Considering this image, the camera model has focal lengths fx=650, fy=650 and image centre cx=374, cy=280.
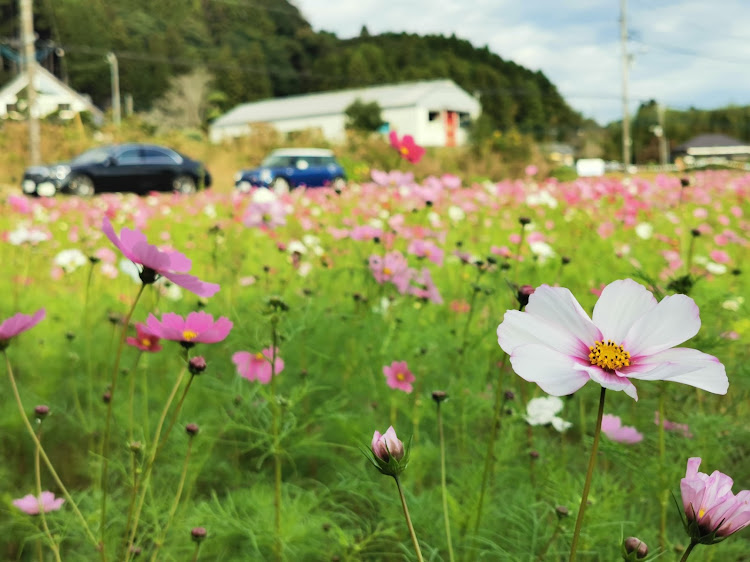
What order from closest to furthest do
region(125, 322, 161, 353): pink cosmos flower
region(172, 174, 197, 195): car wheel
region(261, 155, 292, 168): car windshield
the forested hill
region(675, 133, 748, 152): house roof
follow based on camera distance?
region(125, 322, 161, 353): pink cosmos flower → region(172, 174, 197, 195): car wheel → region(261, 155, 292, 168): car windshield → region(675, 133, 748, 152): house roof → the forested hill

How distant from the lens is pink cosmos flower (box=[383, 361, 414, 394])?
1.26 metres

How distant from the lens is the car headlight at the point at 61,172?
918 cm

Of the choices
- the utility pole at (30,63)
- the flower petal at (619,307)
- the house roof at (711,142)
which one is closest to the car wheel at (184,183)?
the utility pole at (30,63)

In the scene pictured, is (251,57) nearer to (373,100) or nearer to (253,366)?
(373,100)

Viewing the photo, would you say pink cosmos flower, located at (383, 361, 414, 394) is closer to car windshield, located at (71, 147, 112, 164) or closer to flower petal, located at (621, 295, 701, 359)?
flower petal, located at (621, 295, 701, 359)

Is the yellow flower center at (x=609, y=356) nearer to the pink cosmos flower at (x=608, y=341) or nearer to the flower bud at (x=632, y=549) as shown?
the pink cosmos flower at (x=608, y=341)

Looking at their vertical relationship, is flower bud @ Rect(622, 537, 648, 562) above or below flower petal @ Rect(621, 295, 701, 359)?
below

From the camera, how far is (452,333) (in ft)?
5.40

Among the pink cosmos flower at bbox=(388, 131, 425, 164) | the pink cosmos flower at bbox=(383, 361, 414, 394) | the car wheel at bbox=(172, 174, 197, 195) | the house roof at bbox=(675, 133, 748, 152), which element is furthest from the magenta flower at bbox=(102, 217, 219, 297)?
the house roof at bbox=(675, 133, 748, 152)

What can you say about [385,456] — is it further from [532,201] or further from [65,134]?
[65,134]

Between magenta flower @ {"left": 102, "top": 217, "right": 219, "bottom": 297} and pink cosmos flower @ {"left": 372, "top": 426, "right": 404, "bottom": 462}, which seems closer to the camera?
pink cosmos flower @ {"left": 372, "top": 426, "right": 404, "bottom": 462}

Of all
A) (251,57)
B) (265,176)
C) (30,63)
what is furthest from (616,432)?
(251,57)

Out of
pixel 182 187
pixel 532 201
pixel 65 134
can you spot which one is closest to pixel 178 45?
pixel 65 134

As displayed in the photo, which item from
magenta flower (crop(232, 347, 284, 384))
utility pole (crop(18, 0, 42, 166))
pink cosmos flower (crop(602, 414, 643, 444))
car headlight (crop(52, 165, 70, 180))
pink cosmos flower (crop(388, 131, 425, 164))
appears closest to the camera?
pink cosmos flower (crop(602, 414, 643, 444))
